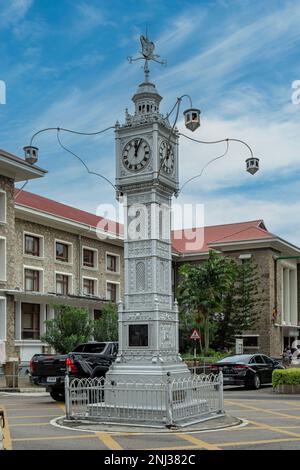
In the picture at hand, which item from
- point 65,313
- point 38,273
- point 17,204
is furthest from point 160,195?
point 38,273

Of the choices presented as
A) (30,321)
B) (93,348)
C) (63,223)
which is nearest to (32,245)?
(63,223)

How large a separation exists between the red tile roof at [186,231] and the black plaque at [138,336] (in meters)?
22.5

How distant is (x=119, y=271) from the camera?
151 feet

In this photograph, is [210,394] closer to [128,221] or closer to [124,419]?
[124,419]

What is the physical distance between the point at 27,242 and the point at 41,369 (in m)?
19.1

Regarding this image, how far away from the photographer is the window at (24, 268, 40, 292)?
36.9 meters

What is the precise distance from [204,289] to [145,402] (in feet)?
94.5

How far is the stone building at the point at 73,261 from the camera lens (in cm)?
3231

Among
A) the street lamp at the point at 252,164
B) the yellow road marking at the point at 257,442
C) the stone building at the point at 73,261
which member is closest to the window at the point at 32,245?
the stone building at the point at 73,261

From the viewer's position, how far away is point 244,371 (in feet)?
79.8

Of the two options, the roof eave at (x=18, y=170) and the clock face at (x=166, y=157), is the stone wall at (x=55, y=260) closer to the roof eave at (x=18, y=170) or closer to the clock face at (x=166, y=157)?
the roof eave at (x=18, y=170)

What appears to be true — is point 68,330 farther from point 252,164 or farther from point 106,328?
point 252,164

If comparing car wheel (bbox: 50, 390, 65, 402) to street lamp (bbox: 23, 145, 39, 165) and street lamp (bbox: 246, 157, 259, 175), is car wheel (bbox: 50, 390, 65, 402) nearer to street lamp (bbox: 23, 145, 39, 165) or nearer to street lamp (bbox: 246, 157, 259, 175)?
street lamp (bbox: 23, 145, 39, 165)
